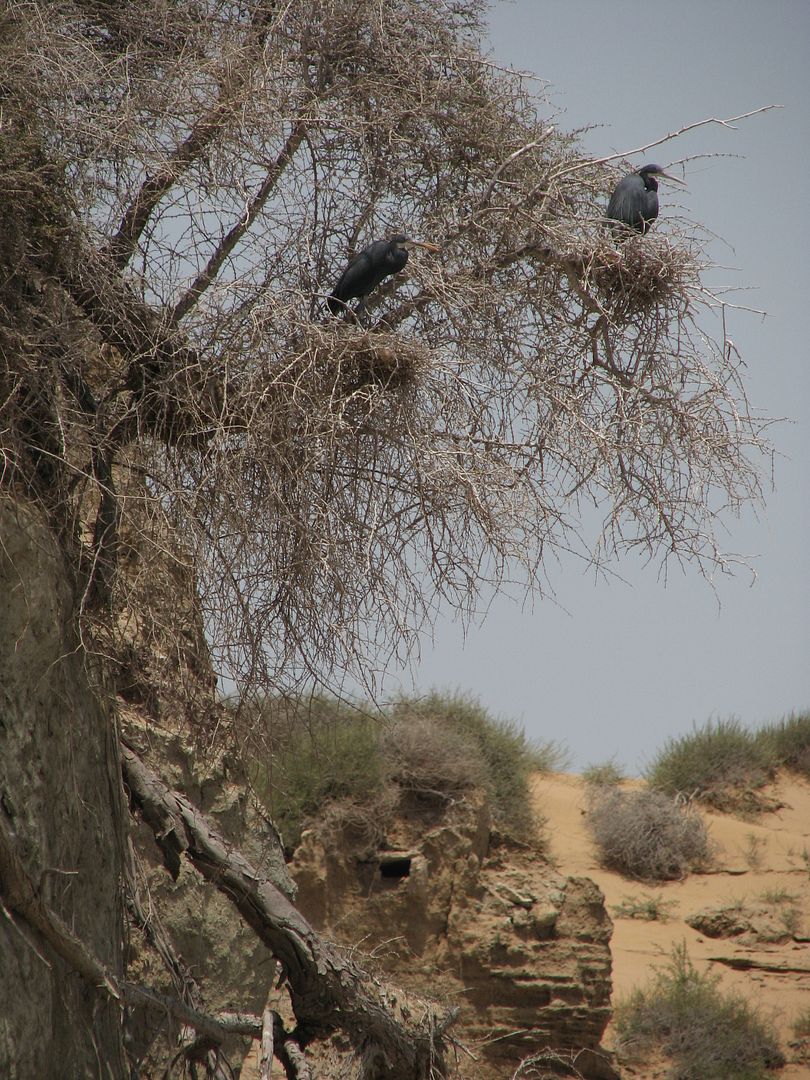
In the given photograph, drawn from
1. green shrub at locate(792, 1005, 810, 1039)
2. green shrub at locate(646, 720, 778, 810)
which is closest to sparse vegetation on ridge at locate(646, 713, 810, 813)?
green shrub at locate(646, 720, 778, 810)

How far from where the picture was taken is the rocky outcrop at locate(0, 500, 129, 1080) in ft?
11.0

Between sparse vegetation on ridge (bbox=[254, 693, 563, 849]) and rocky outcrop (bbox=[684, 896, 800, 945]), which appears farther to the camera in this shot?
rocky outcrop (bbox=[684, 896, 800, 945])

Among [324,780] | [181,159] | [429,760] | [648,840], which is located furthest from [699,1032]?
[181,159]

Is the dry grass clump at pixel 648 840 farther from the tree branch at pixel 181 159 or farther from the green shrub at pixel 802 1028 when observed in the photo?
the tree branch at pixel 181 159

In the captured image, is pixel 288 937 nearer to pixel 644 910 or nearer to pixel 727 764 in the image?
pixel 644 910

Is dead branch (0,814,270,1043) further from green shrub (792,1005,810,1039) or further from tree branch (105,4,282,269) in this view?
green shrub (792,1005,810,1039)

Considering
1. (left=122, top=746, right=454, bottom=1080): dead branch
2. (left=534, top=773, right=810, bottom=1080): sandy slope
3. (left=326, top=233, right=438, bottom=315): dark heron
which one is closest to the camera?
(left=326, top=233, right=438, bottom=315): dark heron

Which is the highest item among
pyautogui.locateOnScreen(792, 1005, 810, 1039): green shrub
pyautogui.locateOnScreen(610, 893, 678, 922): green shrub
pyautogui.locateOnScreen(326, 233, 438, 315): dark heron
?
pyautogui.locateOnScreen(326, 233, 438, 315): dark heron

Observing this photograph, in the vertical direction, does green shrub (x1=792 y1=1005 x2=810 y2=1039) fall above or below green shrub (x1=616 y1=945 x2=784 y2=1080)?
above

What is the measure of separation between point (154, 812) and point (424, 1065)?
5.24 feet

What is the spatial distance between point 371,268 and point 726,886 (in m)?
11.3

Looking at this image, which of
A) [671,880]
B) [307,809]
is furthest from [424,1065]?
[671,880]

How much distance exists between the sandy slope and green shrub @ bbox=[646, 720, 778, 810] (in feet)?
1.24

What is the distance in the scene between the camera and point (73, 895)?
383 cm
